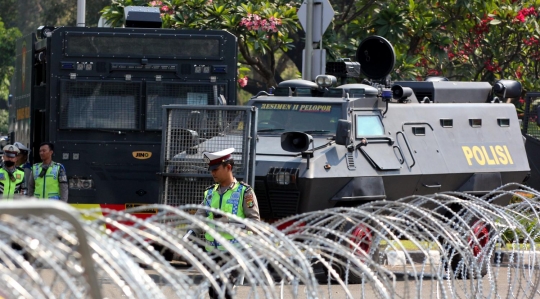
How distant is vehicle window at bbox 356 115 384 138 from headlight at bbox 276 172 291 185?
1.19 m

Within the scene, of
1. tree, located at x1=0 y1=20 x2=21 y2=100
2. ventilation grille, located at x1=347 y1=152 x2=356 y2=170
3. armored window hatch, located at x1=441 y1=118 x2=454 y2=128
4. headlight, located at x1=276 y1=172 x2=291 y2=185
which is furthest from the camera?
tree, located at x1=0 y1=20 x2=21 y2=100

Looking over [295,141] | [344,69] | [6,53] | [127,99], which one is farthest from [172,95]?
[6,53]

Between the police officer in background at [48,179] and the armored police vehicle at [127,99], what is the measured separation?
3.37ft

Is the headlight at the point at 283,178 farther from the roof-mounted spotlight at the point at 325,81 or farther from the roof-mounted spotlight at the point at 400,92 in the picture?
the roof-mounted spotlight at the point at 400,92

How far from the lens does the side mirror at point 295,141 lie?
11.7 meters

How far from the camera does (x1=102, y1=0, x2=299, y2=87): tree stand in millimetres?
18078

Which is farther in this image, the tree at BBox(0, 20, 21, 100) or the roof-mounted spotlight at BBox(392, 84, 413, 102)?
the tree at BBox(0, 20, 21, 100)

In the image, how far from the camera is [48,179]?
1259 cm

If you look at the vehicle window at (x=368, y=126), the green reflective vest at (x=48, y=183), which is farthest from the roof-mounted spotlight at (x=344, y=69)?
the green reflective vest at (x=48, y=183)

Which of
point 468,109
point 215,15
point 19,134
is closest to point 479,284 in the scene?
point 468,109

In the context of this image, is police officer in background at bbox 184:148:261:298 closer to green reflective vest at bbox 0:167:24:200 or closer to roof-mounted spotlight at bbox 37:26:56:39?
green reflective vest at bbox 0:167:24:200

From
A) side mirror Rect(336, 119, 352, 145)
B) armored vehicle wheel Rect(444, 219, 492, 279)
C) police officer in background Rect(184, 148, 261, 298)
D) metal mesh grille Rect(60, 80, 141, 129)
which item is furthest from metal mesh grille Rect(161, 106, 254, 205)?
police officer in background Rect(184, 148, 261, 298)

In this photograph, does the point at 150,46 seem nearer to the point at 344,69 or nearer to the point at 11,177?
the point at 11,177

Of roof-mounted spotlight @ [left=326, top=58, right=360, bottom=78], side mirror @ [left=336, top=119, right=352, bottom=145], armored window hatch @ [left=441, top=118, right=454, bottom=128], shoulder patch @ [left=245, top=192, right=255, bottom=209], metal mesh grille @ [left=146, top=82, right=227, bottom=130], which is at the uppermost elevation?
roof-mounted spotlight @ [left=326, top=58, right=360, bottom=78]
